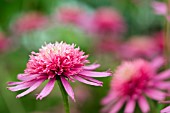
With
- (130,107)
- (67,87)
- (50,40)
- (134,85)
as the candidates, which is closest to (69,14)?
(50,40)

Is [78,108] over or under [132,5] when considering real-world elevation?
under

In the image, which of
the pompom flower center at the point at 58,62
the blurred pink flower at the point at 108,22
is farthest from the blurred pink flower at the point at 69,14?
the pompom flower center at the point at 58,62

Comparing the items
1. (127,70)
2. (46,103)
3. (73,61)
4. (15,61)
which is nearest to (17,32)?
(15,61)

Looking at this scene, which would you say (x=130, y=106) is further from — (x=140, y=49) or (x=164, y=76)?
(x=140, y=49)

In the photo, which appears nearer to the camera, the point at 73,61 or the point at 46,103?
the point at 73,61

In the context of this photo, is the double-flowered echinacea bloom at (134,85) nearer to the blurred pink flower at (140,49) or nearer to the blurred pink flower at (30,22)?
the blurred pink flower at (140,49)

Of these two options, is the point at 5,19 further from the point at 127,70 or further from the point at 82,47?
the point at 127,70

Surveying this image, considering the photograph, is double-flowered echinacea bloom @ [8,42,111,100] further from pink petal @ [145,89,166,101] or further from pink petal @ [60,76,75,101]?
pink petal @ [145,89,166,101]

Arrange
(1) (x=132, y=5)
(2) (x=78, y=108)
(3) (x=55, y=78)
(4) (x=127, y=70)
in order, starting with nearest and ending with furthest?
1. (3) (x=55, y=78)
2. (4) (x=127, y=70)
3. (2) (x=78, y=108)
4. (1) (x=132, y=5)

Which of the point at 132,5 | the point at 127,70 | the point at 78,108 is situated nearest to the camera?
the point at 127,70
